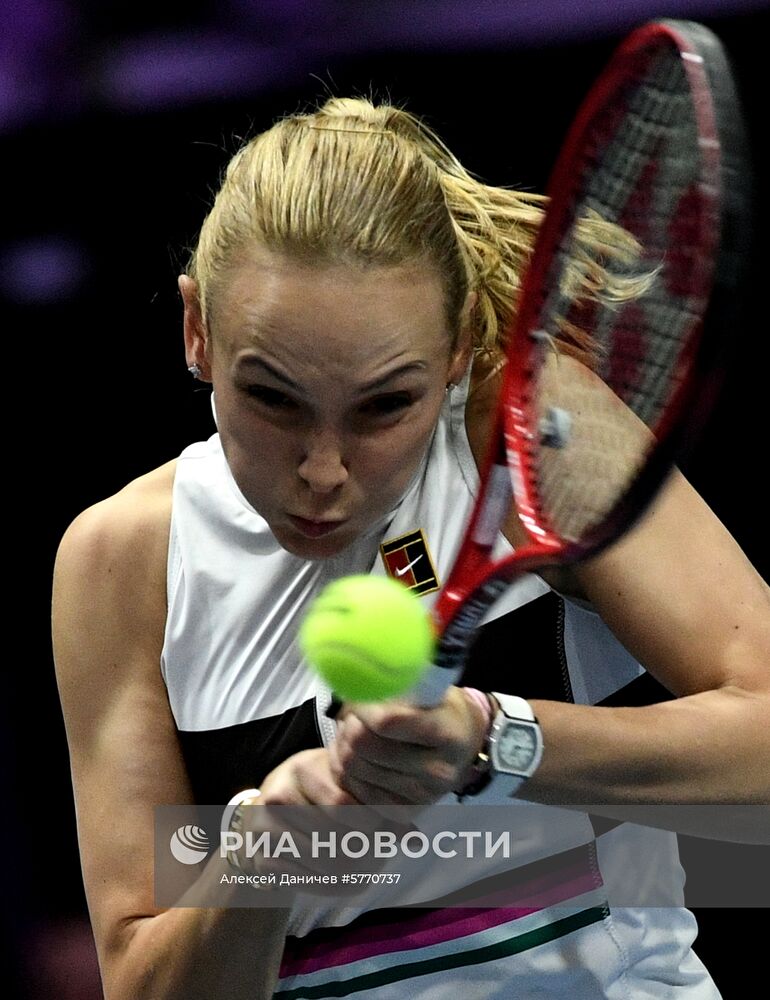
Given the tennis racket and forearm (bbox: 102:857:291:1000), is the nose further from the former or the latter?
forearm (bbox: 102:857:291:1000)

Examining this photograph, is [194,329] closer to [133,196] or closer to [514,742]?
[514,742]

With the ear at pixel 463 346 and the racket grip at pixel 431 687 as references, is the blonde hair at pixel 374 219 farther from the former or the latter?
the racket grip at pixel 431 687

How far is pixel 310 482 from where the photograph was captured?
1.10 m

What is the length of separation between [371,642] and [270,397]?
1.03 feet

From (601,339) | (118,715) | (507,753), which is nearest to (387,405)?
(601,339)

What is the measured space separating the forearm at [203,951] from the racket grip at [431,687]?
254 millimetres

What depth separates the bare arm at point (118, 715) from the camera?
1300 mm

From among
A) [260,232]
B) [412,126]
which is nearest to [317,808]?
[260,232]

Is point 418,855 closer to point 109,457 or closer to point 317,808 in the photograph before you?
point 317,808

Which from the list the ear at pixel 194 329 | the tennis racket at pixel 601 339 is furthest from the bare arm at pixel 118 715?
the tennis racket at pixel 601 339

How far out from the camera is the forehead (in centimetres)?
108

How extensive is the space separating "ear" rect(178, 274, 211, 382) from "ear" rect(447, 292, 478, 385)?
189mm

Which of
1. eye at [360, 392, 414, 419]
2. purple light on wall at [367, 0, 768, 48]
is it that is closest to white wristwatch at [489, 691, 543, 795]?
eye at [360, 392, 414, 419]

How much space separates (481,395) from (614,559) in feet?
0.64
